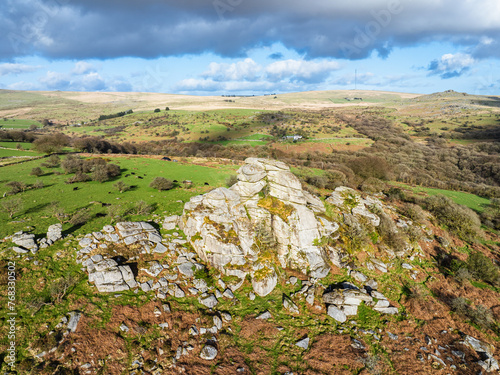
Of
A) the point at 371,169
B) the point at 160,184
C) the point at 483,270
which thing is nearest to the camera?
the point at 483,270

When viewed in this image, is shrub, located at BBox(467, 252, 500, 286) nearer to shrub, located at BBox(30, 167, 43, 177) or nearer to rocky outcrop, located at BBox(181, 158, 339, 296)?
rocky outcrop, located at BBox(181, 158, 339, 296)

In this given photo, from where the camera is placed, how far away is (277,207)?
1395cm

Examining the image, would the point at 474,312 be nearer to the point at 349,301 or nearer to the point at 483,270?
the point at 483,270

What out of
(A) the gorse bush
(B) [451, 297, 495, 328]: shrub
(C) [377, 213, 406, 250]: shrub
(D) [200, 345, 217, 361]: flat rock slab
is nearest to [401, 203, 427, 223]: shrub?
(A) the gorse bush

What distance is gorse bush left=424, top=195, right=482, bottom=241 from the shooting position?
17891mm

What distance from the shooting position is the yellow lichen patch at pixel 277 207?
45.1 ft

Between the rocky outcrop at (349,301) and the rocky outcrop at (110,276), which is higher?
the rocky outcrop at (110,276)

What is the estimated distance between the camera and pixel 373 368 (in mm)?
8477

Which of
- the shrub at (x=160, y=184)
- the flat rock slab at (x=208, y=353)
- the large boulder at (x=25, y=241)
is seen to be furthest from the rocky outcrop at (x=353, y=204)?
the large boulder at (x=25, y=241)

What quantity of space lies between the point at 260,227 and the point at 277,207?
177 cm

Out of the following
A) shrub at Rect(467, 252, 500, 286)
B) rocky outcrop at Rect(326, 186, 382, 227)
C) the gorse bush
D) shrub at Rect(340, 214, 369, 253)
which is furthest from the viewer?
the gorse bush

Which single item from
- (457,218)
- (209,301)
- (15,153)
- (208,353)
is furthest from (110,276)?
(15,153)

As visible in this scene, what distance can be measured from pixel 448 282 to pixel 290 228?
1079 centimetres

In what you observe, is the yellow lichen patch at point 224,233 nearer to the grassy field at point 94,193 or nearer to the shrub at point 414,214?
the grassy field at point 94,193
